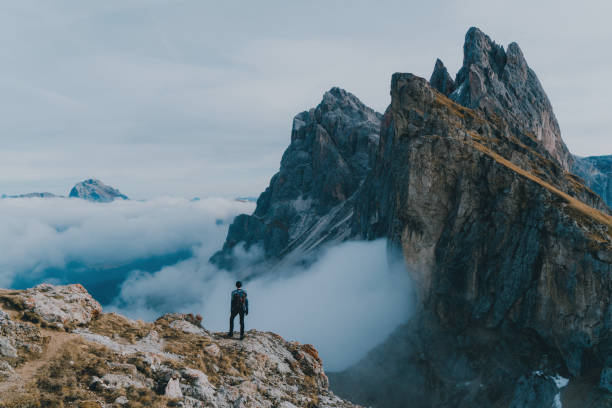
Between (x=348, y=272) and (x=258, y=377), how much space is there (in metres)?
169

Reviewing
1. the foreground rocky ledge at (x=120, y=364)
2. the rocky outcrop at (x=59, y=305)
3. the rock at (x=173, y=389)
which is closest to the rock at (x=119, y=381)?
the foreground rocky ledge at (x=120, y=364)

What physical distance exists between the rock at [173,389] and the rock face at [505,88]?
163 m

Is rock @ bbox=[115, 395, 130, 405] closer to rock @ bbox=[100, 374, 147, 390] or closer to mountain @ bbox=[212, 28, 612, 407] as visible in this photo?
rock @ bbox=[100, 374, 147, 390]

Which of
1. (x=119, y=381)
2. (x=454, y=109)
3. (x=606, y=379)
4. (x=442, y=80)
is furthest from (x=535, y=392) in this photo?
(x=442, y=80)

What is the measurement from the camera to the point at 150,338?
19828 millimetres

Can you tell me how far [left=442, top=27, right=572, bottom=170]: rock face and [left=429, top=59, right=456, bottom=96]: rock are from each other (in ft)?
10.4

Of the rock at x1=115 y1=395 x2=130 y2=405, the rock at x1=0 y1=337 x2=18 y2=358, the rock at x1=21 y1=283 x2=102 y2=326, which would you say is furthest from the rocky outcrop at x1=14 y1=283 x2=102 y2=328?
the rock at x1=115 y1=395 x2=130 y2=405

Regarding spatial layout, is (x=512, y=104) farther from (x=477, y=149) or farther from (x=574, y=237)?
(x=574, y=237)

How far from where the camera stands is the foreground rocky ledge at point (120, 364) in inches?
514

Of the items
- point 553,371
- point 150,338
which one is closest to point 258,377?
point 150,338

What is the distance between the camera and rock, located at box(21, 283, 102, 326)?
16.2 m

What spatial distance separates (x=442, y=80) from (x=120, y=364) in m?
210

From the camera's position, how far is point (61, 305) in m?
17.6

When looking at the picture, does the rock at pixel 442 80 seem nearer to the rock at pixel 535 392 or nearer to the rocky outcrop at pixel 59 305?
the rock at pixel 535 392
